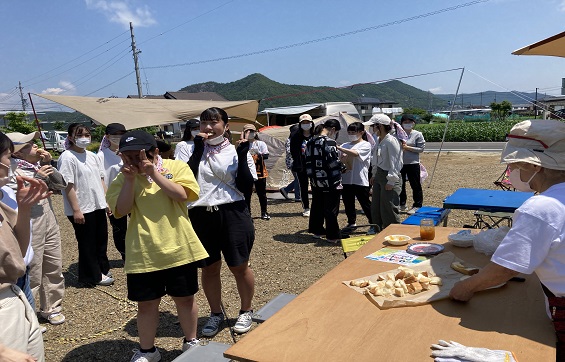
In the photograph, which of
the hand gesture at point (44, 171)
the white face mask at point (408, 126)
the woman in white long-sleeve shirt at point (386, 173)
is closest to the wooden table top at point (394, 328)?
the hand gesture at point (44, 171)

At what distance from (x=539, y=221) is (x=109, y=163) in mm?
4400

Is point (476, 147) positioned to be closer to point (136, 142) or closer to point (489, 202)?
point (489, 202)

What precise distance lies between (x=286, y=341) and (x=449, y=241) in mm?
1582

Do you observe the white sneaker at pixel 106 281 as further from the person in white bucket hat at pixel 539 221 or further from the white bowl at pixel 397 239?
the person in white bucket hat at pixel 539 221

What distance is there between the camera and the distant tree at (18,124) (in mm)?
20156

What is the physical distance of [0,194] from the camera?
2.17 metres

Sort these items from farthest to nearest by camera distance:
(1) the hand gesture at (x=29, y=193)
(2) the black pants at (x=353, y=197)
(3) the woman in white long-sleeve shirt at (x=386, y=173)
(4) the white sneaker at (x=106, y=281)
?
(2) the black pants at (x=353, y=197), (3) the woman in white long-sleeve shirt at (x=386, y=173), (4) the white sneaker at (x=106, y=281), (1) the hand gesture at (x=29, y=193)

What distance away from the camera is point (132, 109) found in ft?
20.2

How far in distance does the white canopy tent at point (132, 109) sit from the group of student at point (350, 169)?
1985mm

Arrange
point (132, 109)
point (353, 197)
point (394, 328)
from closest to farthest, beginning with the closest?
point (394, 328)
point (132, 109)
point (353, 197)

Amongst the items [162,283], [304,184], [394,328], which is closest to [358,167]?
[304,184]

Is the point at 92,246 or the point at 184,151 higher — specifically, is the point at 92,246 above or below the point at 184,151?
below

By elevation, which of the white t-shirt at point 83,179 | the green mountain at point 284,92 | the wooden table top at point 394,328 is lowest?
the wooden table top at point 394,328

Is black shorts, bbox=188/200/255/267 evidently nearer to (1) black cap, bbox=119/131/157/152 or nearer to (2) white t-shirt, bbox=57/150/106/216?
(1) black cap, bbox=119/131/157/152
